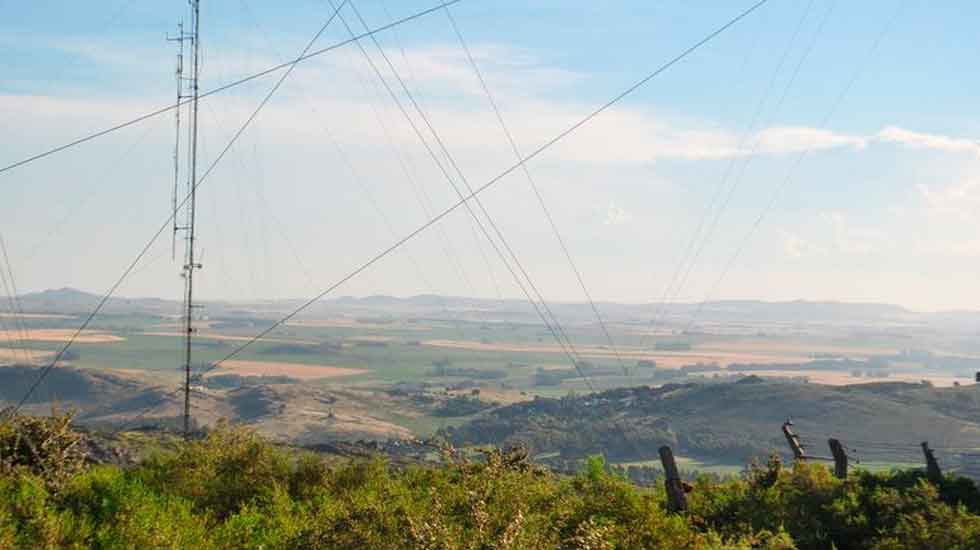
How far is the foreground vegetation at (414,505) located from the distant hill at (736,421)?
319 ft

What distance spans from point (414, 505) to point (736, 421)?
14081cm

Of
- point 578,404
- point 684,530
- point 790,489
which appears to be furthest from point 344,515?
point 578,404

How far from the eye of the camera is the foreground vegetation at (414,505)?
17.5m

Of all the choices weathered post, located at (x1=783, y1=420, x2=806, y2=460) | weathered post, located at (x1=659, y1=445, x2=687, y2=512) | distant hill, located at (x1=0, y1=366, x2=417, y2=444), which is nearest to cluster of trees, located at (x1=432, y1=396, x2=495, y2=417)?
distant hill, located at (x1=0, y1=366, x2=417, y2=444)

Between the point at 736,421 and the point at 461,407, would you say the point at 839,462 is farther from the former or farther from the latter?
the point at 461,407

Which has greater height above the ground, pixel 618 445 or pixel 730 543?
pixel 730 543

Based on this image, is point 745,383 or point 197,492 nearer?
point 197,492

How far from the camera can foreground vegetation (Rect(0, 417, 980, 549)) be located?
17500 mm

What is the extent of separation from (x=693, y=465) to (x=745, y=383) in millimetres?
57472

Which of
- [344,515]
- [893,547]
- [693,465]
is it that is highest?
[344,515]

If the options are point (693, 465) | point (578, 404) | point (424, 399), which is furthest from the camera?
point (424, 399)

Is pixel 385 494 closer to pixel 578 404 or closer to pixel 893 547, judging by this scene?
pixel 893 547

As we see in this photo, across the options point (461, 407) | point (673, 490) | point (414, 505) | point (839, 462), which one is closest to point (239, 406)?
point (461, 407)

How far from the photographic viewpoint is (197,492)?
29234mm
